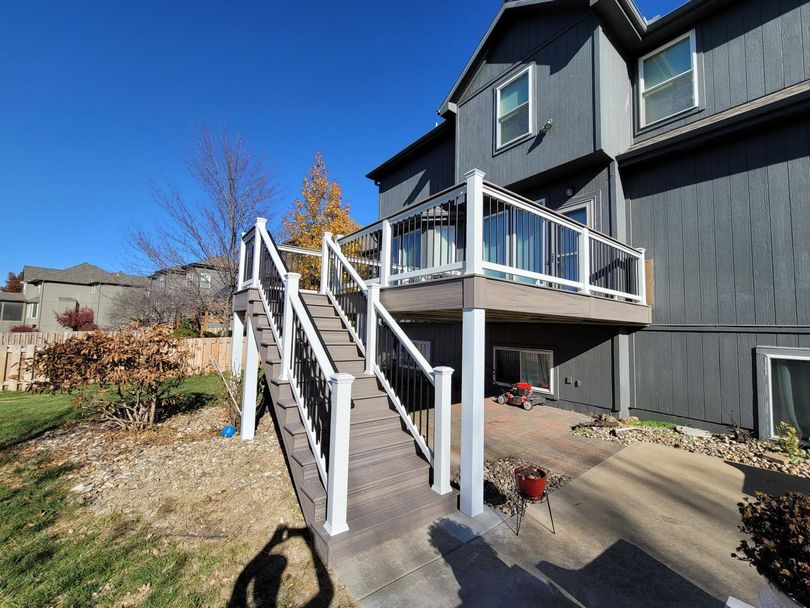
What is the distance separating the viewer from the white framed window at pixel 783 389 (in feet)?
17.0

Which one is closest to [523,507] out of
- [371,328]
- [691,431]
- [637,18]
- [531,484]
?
[531,484]

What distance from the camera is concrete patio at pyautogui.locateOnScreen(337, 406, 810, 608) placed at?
244 cm

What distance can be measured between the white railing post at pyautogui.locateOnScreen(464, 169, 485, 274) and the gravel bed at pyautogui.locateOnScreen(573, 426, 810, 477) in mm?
4045

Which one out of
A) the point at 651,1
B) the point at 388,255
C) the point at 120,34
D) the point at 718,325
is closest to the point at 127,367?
the point at 388,255

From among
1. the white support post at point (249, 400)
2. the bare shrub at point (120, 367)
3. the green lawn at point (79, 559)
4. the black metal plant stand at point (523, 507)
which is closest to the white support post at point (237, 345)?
the bare shrub at point (120, 367)

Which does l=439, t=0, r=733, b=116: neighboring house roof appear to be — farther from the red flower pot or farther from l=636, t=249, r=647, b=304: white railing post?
the red flower pot

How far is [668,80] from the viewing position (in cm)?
693

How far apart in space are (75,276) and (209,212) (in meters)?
23.6

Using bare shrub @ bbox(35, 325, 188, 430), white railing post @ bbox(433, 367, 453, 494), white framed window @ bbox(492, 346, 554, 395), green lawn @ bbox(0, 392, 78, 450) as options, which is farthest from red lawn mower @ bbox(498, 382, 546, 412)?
green lawn @ bbox(0, 392, 78, 450)

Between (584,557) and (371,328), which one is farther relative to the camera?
(371,328)

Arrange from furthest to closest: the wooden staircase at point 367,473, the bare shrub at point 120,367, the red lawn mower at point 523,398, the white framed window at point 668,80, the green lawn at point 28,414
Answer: the red lawn mower at point 523,398 → the white framed window at point 668,80 → the green lawn at point 28,414 → the bare shrub at point 120,367 → the wooden staircase at point 367,473

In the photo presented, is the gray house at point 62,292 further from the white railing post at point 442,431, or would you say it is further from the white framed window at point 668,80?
the white framed window at point 668,80

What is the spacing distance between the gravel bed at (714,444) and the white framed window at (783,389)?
432mm

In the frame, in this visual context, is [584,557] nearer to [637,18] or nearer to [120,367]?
[120,367]
